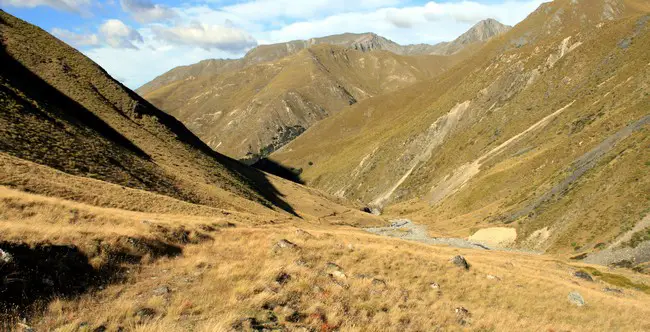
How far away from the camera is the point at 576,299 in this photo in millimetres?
21094

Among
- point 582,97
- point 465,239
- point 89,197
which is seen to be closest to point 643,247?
point 465,239

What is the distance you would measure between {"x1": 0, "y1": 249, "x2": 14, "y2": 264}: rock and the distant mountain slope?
20.6 m

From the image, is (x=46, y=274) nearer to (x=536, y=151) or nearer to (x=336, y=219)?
(x=336, y=219)

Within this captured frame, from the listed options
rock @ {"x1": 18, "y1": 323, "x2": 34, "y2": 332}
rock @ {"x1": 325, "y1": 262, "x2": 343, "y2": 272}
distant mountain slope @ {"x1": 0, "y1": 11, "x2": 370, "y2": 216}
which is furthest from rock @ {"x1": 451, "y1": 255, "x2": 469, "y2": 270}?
Result: distant mountain slope @ {"x1": 0, "y1": 11, "x2": 370, "y2": 216}

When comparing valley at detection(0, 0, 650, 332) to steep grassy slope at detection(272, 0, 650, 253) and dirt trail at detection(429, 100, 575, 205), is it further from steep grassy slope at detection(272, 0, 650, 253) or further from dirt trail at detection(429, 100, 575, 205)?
dirt trail at detection(429, 100, 575, 205)

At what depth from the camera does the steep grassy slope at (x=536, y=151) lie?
52.3 meters

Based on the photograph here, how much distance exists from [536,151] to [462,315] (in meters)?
85.1

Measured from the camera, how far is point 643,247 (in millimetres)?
39031

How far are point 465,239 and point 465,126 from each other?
7474cm

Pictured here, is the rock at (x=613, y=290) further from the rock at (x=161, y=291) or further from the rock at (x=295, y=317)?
the rock at (x=161, y=291)

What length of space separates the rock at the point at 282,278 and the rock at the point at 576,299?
1683cm

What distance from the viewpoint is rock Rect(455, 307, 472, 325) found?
13.9 m

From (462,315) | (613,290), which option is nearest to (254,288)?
(462,315)

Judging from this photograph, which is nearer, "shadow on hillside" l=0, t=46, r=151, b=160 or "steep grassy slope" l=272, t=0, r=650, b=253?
"shadow on hillside" l=0, t=46, r=151, b=160
